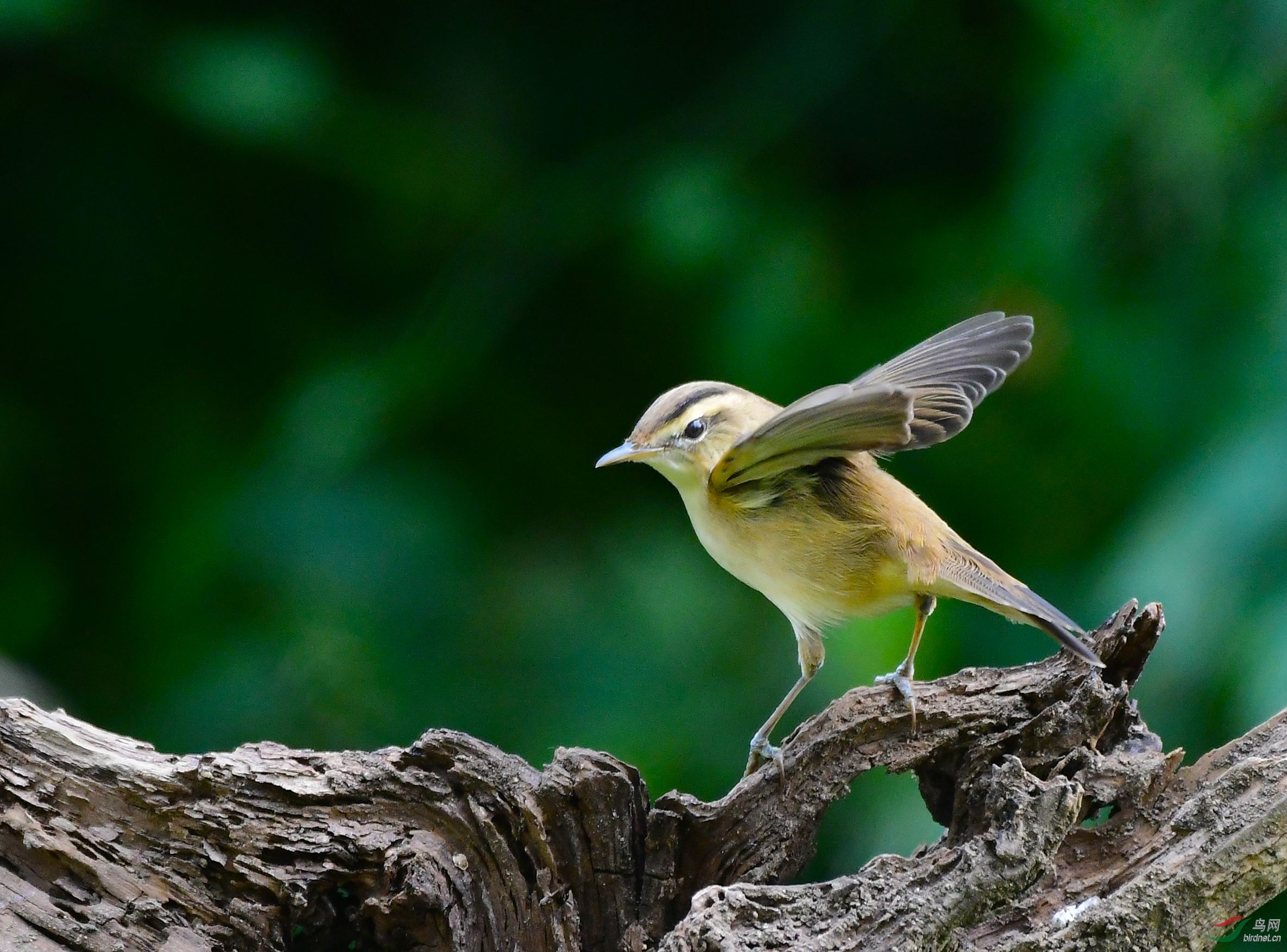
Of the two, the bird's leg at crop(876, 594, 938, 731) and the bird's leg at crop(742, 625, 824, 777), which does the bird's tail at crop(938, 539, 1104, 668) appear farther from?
the bird's leg at crop(742, 625, 824, 777)

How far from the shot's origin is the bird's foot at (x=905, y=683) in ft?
6.58

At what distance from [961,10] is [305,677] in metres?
2.44

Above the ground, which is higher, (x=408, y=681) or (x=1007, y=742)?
(x=408, y=681)

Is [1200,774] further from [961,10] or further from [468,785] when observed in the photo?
[961,10]

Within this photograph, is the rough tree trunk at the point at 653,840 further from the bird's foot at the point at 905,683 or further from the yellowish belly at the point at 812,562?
the yellowish belly at the point at 812,562

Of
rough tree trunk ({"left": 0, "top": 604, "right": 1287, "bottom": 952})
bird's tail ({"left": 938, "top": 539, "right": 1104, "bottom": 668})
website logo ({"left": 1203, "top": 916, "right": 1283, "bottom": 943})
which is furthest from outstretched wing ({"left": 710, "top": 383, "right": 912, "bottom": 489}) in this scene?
website logo ({"left": 1203, "top": 916, "right": 1283, "bottom": 943})

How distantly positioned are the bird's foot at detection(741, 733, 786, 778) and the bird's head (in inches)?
20.0

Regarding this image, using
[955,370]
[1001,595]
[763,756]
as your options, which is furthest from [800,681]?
[955,370]

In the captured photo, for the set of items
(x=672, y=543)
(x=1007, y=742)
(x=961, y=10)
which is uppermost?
(x=961, y=10)

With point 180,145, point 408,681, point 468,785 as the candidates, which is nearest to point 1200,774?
point 468,785

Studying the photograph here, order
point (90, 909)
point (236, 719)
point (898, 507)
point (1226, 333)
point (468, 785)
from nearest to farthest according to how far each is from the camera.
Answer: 1. point (90, 909)
2. point (468, 785)
3. point (898, 507)
4. point (1226, 333)
5. point (236, 719)

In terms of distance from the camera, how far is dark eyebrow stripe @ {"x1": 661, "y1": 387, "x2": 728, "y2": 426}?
231 centimetres

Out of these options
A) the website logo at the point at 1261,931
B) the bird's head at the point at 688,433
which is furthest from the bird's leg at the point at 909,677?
the website logo at the point at 1261,931

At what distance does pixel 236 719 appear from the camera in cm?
312
